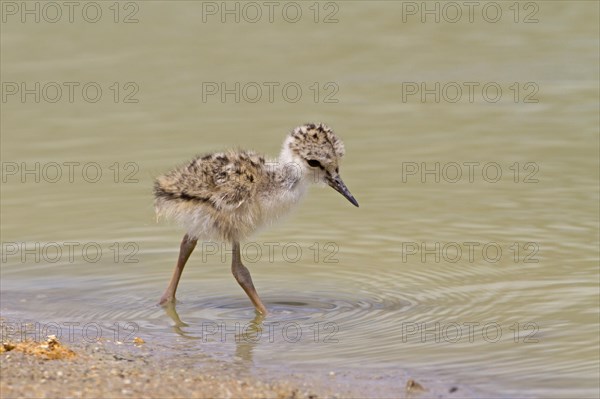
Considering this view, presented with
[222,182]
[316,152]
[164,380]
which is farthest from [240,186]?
[164,380]

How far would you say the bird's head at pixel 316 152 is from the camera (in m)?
7.98

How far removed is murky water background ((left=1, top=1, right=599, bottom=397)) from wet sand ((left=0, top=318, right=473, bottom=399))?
10.7 inches

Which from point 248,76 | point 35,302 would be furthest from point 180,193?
point 248,76

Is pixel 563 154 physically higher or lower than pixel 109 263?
higher

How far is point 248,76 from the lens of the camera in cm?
1387

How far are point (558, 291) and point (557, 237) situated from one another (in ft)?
3.99

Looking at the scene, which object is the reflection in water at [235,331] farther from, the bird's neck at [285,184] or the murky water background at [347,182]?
the bird's neck at [285,184]

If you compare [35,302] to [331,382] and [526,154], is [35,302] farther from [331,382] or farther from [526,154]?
[526,154]

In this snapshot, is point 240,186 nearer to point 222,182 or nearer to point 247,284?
point 222,182

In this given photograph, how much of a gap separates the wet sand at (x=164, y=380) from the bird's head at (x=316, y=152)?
5.76 feet

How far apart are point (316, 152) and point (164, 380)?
92.3 inches

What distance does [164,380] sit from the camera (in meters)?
6.09

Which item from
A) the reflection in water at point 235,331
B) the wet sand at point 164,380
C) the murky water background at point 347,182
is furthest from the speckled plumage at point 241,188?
the wet sand at point 164,380

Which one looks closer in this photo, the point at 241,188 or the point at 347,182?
the point at 241,188
